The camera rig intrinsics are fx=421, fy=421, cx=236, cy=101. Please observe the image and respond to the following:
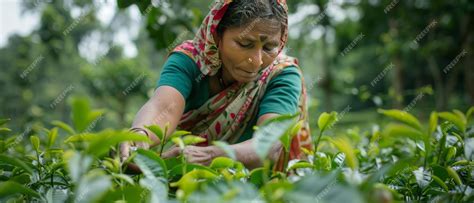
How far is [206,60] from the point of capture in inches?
48.1

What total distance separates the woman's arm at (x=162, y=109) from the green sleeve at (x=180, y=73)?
1.0 inches

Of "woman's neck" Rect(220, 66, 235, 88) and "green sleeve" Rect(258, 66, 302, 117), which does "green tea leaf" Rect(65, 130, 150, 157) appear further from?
"woman's neck" Rect(220, 66, 235, 88)

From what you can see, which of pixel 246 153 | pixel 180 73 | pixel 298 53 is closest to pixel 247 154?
pixel 246 153

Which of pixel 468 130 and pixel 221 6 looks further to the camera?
pixel 221 6

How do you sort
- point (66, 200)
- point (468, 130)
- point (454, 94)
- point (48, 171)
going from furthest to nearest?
point (454, 94), point (468, 130), point (48, 171), point (66, 200)

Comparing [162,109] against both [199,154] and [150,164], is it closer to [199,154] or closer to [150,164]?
[199,154]

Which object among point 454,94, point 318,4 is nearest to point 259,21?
point 318,4

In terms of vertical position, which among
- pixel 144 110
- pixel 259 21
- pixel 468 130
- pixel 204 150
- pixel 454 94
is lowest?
pixel 454 94

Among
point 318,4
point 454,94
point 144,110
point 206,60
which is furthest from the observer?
point 454,94

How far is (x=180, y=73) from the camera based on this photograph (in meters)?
1.22

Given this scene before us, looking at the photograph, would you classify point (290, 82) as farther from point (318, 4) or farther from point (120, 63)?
point (318, 4)

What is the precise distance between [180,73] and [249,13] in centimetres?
28

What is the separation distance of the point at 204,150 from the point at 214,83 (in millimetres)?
438

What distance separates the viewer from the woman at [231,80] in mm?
1091
